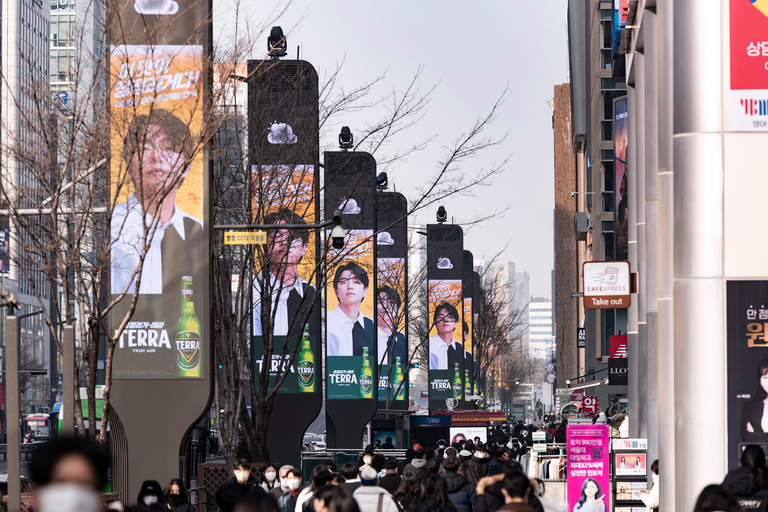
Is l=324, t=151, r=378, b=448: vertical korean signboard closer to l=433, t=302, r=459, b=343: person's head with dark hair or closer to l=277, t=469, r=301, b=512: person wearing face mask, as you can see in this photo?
l=433, t=302, r=459, b=343: person's head with dark hair

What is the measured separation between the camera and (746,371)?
44.0 feet

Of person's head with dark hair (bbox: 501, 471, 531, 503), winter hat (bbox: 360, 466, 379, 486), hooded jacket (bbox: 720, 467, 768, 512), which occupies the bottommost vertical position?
winter hat (bbox: 360, 466, 379, 486)

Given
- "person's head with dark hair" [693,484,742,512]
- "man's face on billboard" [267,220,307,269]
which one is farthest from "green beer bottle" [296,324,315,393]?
"person's head with dark hair" [693,484,742,512]

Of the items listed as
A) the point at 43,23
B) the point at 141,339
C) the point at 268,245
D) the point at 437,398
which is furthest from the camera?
the point at 43,23

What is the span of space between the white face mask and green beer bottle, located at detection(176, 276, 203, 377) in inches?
499

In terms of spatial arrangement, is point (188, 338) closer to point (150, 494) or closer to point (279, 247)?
point (279, 247)

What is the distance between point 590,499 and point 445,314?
111ft

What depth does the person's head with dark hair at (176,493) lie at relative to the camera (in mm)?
A: 12773

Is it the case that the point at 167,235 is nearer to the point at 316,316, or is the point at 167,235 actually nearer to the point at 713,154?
the point at 713,154

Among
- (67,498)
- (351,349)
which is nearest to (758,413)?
(67,498)

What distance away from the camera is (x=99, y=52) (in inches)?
613

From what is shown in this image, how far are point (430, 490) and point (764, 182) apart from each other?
6.28m

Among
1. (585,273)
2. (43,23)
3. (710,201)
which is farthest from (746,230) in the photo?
(43,23)

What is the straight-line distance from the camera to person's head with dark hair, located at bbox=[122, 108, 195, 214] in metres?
14.4
